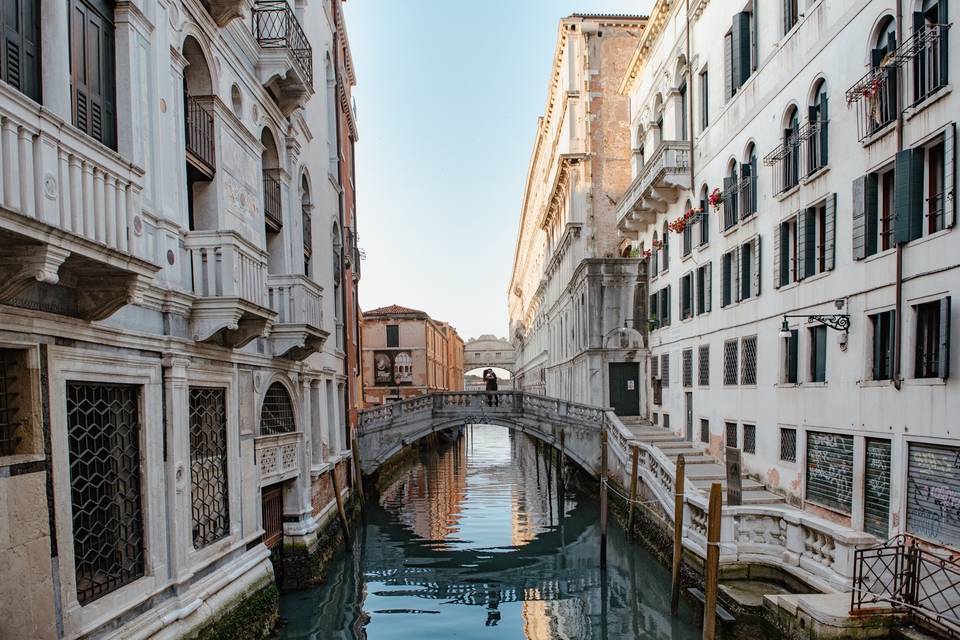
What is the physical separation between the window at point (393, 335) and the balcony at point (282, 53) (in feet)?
113

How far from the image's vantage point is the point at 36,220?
3.97 meters

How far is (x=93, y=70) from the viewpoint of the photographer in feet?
19.4

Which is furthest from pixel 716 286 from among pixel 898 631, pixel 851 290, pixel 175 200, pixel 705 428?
pixel 175 200

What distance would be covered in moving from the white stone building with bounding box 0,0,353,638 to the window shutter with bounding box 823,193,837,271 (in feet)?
25.9

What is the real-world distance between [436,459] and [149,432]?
28734mm

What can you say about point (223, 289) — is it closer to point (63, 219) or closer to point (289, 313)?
point (289, 313)

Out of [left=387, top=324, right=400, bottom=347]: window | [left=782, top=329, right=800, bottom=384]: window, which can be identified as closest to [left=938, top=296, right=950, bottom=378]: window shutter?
[left=782, top=329, right=800, bottom=384]: window

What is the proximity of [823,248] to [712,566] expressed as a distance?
5624 mm

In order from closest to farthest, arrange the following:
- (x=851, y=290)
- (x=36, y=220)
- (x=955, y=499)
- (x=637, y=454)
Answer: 1. (x=36, y=220)
2. (x=955, y=499)
3. (x=851, y=290)
4. (x=637, y=454)

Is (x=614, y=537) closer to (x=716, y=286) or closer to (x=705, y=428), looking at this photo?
(x=705, y=428)

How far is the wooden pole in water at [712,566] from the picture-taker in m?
8.01

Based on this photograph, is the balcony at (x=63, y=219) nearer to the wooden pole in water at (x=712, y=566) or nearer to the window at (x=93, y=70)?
the window at (x=93, y=70)

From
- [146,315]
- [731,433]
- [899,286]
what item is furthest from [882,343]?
[146,315]

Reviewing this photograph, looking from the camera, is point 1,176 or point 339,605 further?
point 339,605
